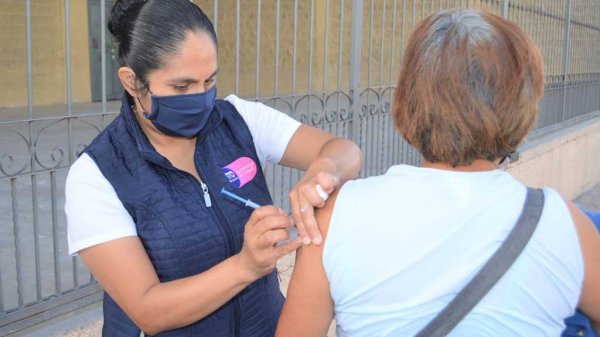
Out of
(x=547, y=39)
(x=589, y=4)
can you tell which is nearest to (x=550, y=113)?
(x=547, y=39)

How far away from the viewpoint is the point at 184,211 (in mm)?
1681

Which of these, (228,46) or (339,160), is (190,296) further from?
(228,46)

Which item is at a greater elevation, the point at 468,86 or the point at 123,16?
the point at 123,16

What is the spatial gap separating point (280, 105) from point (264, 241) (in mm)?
2473

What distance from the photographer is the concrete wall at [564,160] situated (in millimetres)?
7055

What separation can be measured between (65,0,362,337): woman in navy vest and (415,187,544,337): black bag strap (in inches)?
12.0

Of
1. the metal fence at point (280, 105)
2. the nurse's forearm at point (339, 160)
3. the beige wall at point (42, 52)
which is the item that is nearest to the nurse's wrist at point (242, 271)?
the nurse's forearm at point (339, 160)

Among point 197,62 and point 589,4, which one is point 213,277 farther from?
point 589,4

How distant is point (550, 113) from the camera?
8.38m

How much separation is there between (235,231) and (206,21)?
56 centimetres

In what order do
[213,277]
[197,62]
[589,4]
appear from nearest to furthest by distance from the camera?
[213,277], [197,62], [589,4]

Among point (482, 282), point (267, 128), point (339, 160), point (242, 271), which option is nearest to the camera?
point (482, 282)

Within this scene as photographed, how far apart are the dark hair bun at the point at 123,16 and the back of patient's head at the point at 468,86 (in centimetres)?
73

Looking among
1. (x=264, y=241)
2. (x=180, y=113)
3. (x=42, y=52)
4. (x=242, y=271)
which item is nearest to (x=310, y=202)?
(x=264, y=241)
